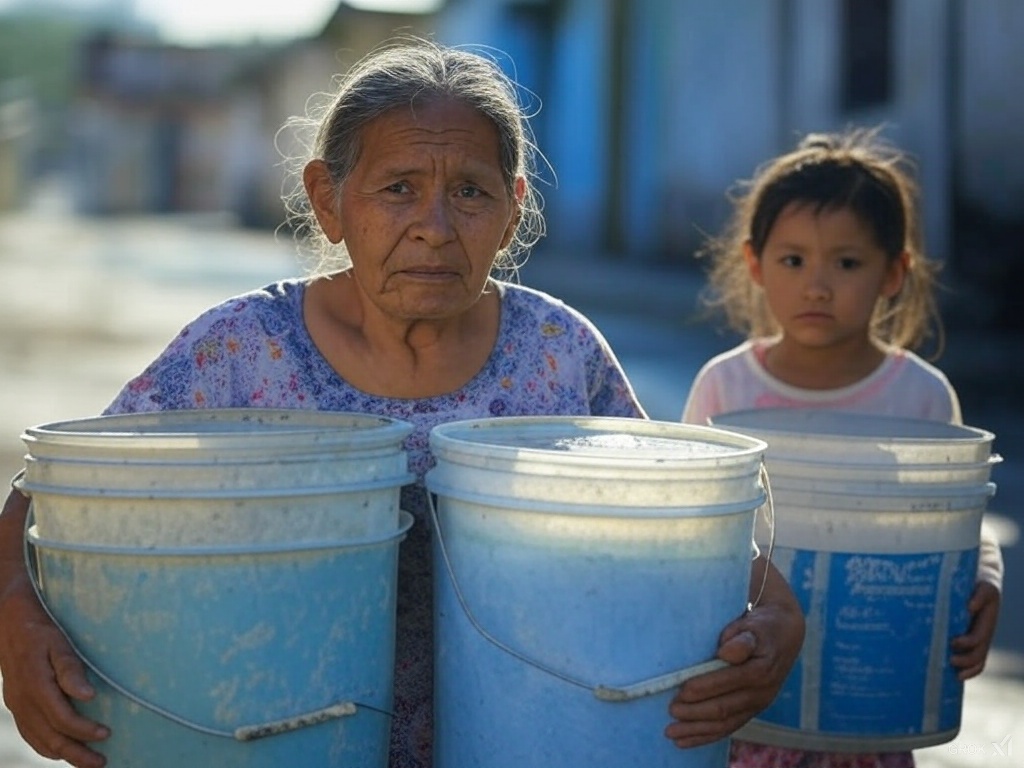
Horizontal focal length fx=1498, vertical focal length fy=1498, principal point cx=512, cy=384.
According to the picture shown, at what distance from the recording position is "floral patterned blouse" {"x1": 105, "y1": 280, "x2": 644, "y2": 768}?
2195 millimetres

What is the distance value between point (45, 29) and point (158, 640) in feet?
445

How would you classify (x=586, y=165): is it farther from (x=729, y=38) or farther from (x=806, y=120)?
(x=806, y=120)

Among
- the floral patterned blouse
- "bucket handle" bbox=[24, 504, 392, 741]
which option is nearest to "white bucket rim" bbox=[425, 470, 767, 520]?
"bucket handle" bbox=[24, 504, 392, 741]

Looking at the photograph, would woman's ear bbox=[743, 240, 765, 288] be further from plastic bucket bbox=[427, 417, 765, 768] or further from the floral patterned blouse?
plastic bucket bbox=[427, 417, 765, 768]

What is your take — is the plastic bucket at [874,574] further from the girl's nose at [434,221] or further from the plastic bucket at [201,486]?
the plastic bucket at [201,486]

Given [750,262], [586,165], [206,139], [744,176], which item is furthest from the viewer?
[206,139]

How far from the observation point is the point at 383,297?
7.35 ft

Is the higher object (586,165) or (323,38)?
(323,38)

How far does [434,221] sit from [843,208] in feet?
4.62

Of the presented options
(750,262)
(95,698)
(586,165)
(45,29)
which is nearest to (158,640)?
(95,698)

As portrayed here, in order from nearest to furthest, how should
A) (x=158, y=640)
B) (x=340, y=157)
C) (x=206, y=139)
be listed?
1. (x=158, y=640)
2. (x=340, y=157)
3. (x=206, y=139)

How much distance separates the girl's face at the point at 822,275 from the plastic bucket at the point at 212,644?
1.69 meters

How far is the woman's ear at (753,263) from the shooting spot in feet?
11.1

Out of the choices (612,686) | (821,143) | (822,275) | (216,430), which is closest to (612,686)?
(612,686)
